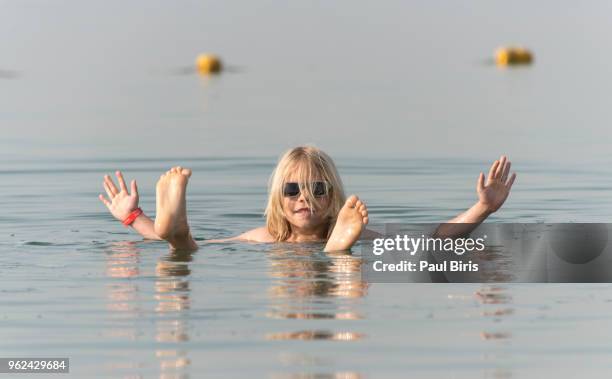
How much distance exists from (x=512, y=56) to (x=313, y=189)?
37693mm

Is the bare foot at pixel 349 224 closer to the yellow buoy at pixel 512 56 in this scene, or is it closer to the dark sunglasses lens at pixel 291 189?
the dark sunglasses lens at pixel 291 189

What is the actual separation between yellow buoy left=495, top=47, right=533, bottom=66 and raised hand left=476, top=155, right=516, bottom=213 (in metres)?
37.3

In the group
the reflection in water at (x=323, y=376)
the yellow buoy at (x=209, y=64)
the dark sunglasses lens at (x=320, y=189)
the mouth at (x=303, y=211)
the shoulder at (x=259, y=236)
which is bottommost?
the reflection in water at (x=323, y=376)

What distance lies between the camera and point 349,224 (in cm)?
1083

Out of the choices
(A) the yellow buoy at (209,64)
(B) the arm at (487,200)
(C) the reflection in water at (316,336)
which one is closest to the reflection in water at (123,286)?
(C) the reflection in water at (316,336)

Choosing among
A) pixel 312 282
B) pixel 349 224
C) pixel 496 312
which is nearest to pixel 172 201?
pixel 349 224

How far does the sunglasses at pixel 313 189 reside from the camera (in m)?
11.6

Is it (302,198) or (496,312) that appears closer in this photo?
(496,312)

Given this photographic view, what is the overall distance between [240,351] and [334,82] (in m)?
32.2

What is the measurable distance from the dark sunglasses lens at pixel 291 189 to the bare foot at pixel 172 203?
2.67ft

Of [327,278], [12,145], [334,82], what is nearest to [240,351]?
[327,278]

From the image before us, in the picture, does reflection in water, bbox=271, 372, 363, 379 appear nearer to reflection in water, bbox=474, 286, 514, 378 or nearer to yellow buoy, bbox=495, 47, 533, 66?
reflection in water, bbox=474, 286, 514, 378

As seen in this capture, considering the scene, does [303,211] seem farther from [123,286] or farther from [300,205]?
[123,286]

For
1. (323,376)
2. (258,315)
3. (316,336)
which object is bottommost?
(323,376)
